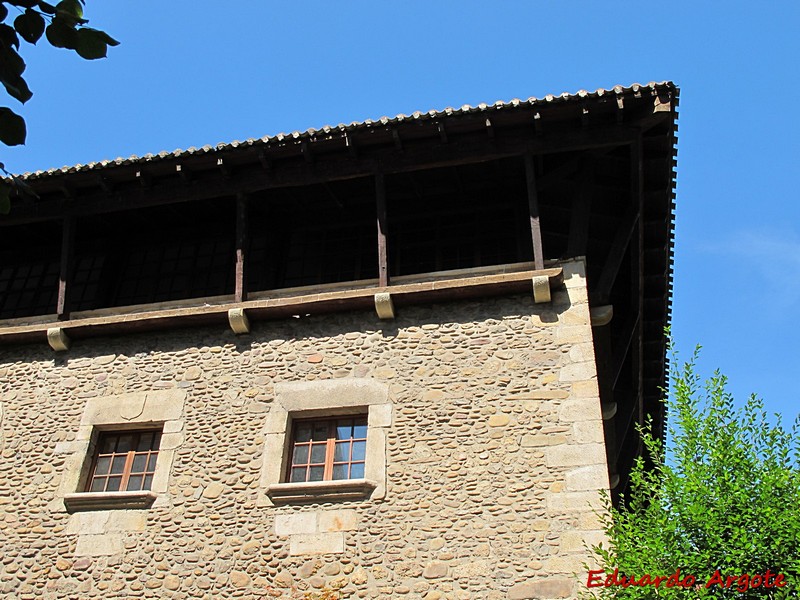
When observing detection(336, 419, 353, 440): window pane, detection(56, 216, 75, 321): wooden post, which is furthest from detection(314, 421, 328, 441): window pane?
detection(56, 216, 75, 321): wooden post

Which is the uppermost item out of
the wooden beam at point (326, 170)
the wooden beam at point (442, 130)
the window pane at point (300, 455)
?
the wooden beam at point (442, 130)

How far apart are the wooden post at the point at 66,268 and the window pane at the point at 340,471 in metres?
3.94

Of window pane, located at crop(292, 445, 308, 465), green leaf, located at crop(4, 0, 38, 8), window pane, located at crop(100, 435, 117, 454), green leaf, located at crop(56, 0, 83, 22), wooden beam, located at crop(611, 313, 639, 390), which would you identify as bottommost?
green leaf, located at crop(56, 0, 83, 22)

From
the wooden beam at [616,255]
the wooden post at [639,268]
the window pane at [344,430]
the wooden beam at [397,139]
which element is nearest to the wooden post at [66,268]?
the window pane at [344,430]

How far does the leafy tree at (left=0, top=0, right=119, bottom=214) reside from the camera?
3.10m

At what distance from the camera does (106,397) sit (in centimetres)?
938

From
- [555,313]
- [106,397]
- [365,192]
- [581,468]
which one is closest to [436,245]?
[365,192]

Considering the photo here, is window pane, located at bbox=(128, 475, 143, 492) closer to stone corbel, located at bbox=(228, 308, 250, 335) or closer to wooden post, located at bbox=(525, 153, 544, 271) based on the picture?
stone corbel, located at bbox=(228, 308, 250, 335)

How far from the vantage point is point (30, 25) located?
3201 mm

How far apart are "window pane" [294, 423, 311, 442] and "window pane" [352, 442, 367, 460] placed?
0.54 m

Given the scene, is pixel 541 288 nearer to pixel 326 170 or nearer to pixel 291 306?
pixel 291 306

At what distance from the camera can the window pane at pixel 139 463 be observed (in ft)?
29.4

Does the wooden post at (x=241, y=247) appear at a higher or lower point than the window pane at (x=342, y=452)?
higher
